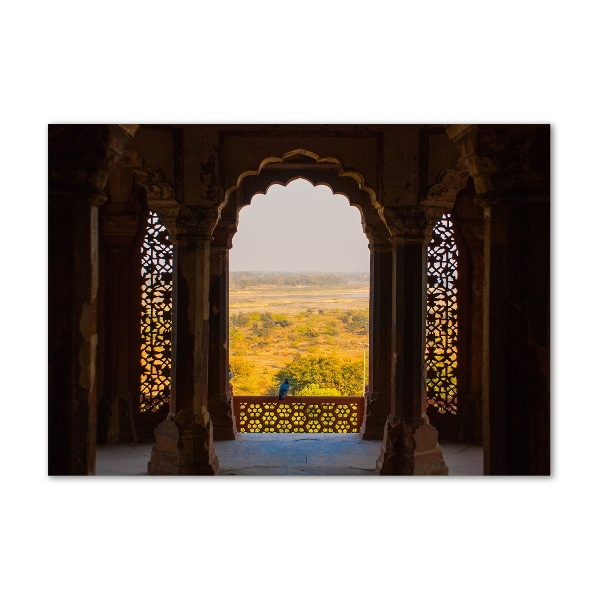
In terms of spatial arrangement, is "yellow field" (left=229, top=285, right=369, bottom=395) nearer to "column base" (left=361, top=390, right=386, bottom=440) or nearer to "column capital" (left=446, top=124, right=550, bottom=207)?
"column base" (left=361, top=390, right=386, bottom=440)

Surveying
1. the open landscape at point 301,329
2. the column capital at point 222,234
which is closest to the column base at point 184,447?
the column capital at point 222,234

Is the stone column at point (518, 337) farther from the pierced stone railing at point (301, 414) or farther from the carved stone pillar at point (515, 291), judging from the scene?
the pierced stone railing at point (301, 414)

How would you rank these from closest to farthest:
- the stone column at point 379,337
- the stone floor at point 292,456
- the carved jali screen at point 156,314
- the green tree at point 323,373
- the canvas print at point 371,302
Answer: the canvas print at point 371,302 < the stone floor at point 292,456 < the carved jali screen at point 156,314 < the stone column at point 379,337 < the green tree at point 323,373

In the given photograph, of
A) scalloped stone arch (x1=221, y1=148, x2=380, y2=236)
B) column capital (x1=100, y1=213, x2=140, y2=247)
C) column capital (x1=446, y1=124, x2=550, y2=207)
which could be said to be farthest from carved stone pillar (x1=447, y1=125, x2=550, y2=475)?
column capital (x1=100, y1=213, x2=140, y2=247)

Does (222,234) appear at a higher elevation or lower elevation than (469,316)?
higher

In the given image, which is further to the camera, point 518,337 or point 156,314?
point 156,314

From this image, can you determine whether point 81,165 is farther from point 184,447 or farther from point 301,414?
point 301,414

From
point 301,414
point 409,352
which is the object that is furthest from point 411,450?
point 301,414
